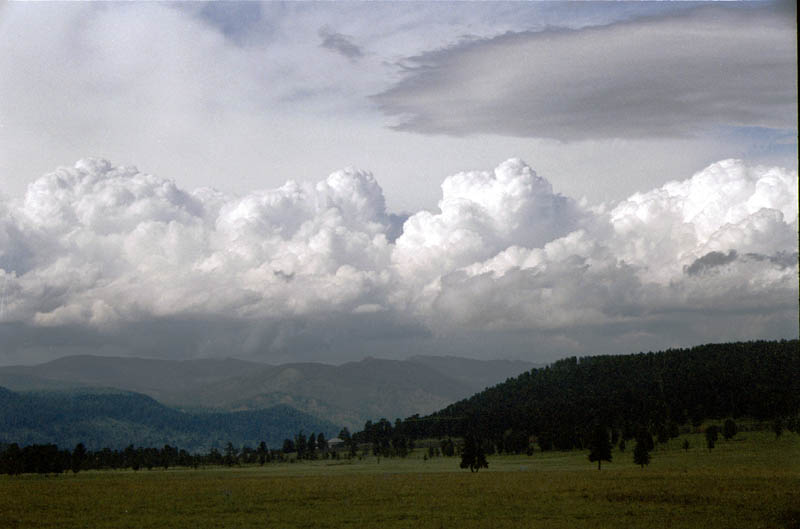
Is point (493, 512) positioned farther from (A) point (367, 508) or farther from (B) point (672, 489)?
(B) point (672, 489)

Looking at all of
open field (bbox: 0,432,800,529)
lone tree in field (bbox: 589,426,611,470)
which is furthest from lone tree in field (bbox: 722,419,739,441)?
open field (bbox: 0,432,800,529)

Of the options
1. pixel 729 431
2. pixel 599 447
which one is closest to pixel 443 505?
pixel 599 447

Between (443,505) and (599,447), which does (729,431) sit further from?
(443,505)

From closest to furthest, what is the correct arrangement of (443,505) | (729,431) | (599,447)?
(443,505) → (599,447) → (729,431)

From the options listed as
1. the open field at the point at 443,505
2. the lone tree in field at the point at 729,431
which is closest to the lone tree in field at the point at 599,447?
the open field at the point at 443,505

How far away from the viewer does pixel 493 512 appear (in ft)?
204

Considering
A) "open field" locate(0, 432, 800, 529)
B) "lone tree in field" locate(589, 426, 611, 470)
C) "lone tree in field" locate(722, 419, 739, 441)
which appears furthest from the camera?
"lone tree in field" locate(722, 419, 739, 441)

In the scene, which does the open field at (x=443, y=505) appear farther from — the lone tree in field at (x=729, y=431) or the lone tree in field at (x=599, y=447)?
the lone tree in field at (x=729, y=431)

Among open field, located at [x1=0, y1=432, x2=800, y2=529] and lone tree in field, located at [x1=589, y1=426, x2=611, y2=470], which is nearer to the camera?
open field, located at [x1=0, y1=432, x2=800, y2=529]

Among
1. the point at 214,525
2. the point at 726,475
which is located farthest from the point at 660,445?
the point at 214,525

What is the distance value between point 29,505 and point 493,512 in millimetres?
41453

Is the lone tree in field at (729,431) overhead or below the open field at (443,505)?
overhead

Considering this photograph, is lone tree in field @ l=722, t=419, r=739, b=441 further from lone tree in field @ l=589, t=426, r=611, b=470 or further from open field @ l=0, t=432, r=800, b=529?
open field @ l=0, t=432, r=800, b=529

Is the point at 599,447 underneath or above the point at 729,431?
underneath
